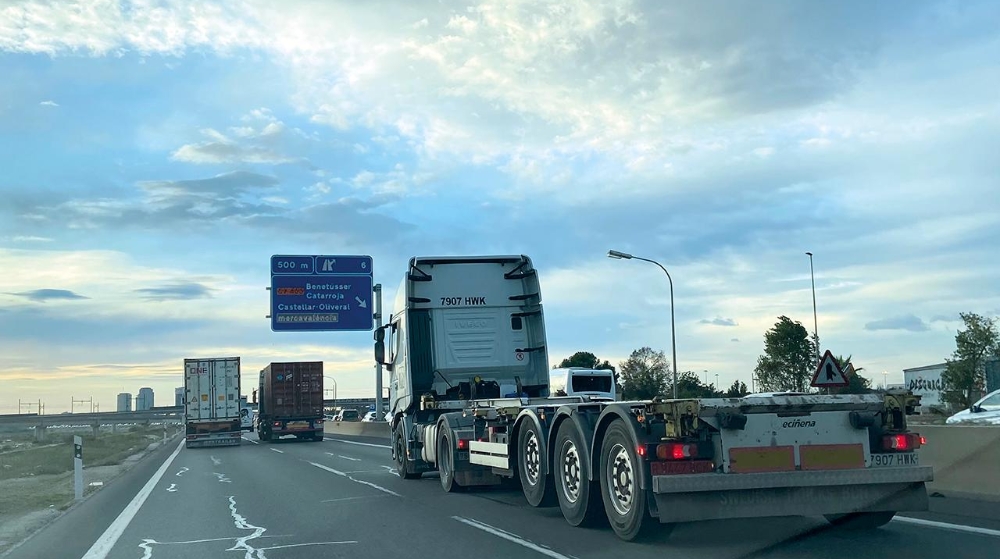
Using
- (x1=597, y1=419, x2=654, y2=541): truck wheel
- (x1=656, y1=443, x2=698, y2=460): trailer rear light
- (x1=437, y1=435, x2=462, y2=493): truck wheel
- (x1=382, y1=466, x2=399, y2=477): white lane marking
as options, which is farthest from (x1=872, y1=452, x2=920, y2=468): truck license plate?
(x1=382, y1=466, x2=399, y2=477): white lane marking

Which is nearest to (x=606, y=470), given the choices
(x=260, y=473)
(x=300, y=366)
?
(x=260, y=473)

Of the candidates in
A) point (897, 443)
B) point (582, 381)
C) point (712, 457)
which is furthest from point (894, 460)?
point (582, 381)

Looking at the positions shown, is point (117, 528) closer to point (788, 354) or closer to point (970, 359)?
point (788, 354)

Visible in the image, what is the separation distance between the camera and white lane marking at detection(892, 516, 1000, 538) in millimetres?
9555

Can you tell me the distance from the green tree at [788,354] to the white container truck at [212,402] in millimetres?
24534

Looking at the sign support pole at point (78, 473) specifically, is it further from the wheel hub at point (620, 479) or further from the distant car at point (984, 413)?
the distant car at point (984, 413)

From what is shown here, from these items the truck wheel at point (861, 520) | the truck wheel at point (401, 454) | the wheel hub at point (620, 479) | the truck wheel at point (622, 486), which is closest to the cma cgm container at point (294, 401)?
the truck wheel at point (401, 454)

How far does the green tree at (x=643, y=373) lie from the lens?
37.8 metres

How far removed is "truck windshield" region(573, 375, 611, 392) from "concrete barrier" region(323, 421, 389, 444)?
10.4m

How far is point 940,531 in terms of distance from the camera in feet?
31.9

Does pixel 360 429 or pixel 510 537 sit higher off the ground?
pixel 510 537

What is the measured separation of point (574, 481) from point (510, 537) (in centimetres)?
102

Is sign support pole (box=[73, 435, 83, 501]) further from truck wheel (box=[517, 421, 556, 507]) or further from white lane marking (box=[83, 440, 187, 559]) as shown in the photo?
truck wheel (box=[517, 421, 556, 507])

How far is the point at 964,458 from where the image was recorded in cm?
1259
